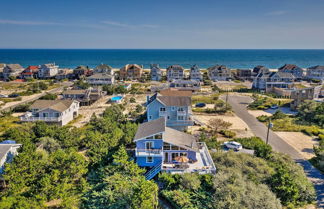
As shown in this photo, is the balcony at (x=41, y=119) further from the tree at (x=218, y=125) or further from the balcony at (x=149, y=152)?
the tree at (x=218, y=125)

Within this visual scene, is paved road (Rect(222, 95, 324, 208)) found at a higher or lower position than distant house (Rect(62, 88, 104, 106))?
lower

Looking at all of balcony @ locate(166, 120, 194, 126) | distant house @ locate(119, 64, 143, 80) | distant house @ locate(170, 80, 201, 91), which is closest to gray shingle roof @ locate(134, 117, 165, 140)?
Answer: balcony @ locate(166, 120, 194, 126)

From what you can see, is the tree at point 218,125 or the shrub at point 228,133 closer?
the shrub at point 228,133

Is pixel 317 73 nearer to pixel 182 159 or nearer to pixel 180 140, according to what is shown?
pixel 180 140

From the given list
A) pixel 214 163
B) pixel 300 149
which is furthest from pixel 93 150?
pixel 300 149

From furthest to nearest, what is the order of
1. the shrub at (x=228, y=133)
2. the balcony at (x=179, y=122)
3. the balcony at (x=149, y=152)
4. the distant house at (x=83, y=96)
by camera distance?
the distant house at (x=83, y=96), the balcony at (x=179, y=122), the shrub at (x=228, y=133), the balcony at (x=149, y=152)

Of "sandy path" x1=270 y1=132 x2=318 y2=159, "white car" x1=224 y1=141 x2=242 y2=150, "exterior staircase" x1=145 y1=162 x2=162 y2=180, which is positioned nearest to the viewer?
"exterior staircase" x1=145 y1=162 x2=162 y2=180

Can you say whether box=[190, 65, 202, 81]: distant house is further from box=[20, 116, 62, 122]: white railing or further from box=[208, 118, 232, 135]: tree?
box=[20, 116, 62, 122]: white railing

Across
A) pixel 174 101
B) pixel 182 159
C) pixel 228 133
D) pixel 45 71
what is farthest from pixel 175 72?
pixel 182 159

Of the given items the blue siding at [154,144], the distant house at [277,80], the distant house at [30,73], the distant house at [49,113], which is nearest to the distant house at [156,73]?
the distant house at [277,80]

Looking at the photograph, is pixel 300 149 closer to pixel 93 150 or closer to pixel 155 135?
pixel 155 135
